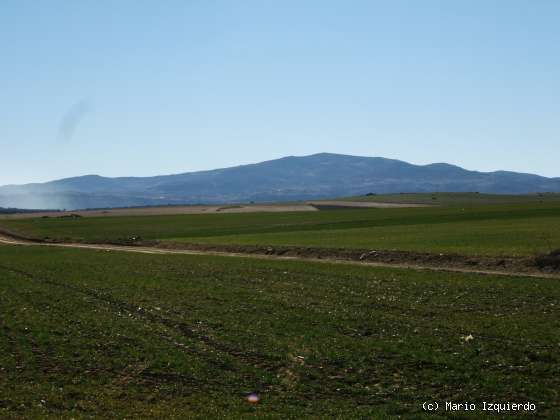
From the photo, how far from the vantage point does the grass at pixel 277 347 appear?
17.7 m

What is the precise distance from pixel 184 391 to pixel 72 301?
55.3 ft

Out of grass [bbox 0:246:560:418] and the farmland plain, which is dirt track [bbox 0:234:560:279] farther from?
grass [bbox 0:246:560:418]

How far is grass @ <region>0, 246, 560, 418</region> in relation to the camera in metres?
17.7

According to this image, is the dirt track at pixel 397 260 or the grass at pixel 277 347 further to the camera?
the dirt track at pixel 397 260

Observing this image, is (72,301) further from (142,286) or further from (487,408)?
(487,408)

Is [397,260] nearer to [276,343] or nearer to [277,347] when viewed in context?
[276,343]

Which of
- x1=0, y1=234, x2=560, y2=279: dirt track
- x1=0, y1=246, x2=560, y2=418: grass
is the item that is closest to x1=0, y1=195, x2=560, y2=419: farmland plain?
x1=0, y1=246, x2=560, y2=418: grass

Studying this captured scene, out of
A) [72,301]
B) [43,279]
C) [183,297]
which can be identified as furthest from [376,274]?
[43,279]

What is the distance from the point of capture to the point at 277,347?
23.2m

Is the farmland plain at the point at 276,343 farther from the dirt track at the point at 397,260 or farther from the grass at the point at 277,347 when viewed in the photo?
the dirt track at the point at 397,260

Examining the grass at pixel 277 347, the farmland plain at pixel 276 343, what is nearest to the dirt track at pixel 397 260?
the farmland plain at pixel 276 343

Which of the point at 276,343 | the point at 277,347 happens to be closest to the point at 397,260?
the point at 276,343

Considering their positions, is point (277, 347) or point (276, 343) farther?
point (276, 343)

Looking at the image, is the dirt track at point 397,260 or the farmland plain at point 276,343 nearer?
the farmland plain at point 276,343
